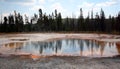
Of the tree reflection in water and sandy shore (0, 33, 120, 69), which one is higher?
sandy shore (0, 33, 120, 69)

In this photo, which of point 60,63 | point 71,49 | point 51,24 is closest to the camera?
point 60,63

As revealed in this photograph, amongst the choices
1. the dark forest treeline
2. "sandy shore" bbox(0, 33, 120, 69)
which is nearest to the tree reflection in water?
"sandy shore" bbox(0, 33, 120, 69)

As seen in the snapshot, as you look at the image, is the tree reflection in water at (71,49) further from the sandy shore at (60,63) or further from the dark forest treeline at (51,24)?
the dark forest treeline at (51,24)

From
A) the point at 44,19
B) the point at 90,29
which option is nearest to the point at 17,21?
the point at 44,19

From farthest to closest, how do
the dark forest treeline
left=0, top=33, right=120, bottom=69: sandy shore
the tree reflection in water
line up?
1. the dark forest treeline
2. the tree reflection in water
3. left=0, top=33, right=120, bottom=69: sandy shore

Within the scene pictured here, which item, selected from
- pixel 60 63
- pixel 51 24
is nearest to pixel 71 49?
pixel 60 63

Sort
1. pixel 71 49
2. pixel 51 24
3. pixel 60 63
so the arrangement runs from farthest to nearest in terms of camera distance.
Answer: pixel 51 24 < pixel 71 49 < pixel 60 63

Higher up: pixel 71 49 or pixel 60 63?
pixel 60 63

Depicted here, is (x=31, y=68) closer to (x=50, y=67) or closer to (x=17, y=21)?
(x=50, y=67)

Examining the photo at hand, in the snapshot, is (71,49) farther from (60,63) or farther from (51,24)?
(51,24)

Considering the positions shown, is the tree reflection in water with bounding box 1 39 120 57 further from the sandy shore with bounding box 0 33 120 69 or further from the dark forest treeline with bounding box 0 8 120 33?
the dark forest treeline with bounding box 0 8 120 33

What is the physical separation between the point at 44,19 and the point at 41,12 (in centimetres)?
633

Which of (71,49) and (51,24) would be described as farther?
(51,24)

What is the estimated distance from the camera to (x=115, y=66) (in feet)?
46.3
